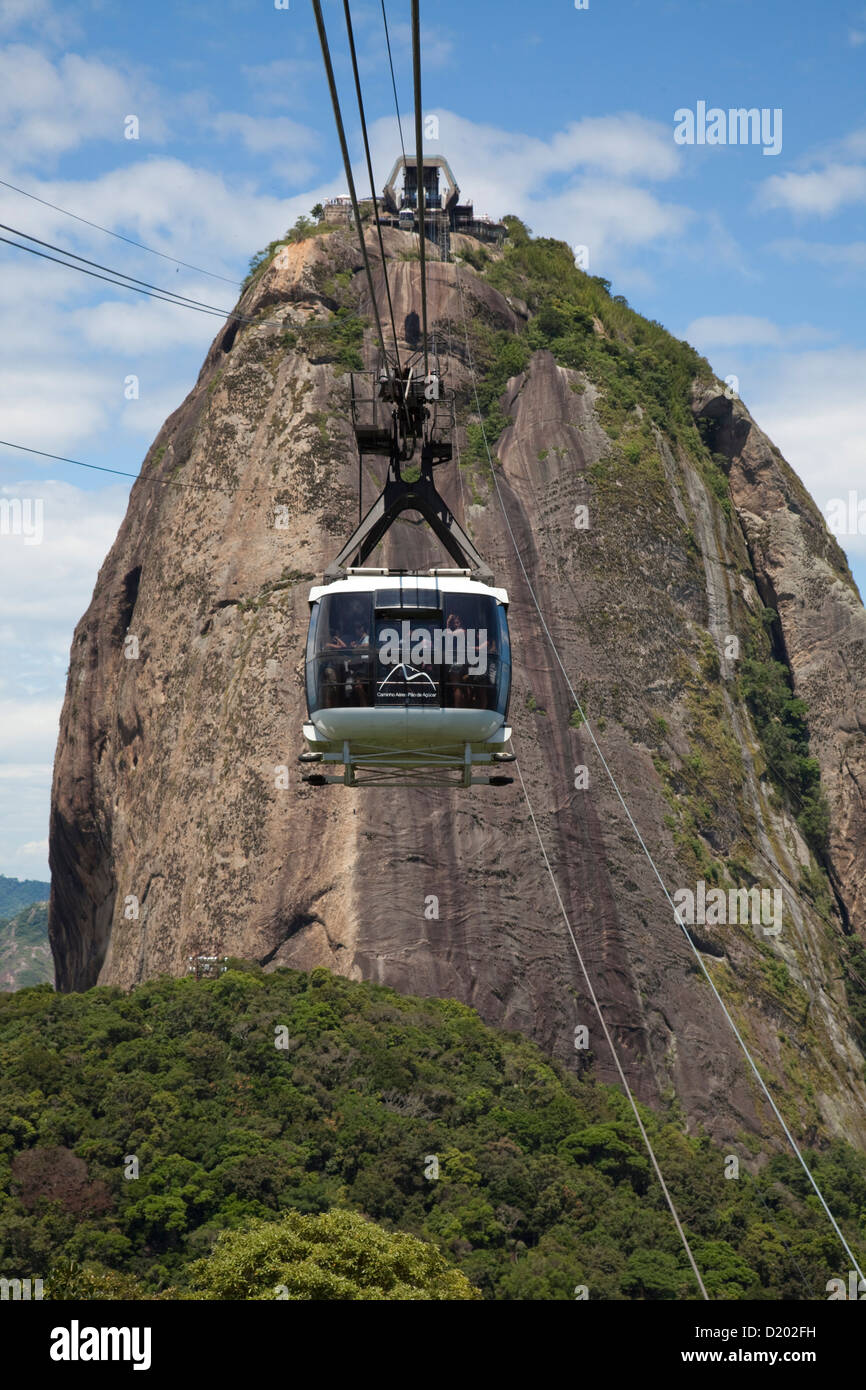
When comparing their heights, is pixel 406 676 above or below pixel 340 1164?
above

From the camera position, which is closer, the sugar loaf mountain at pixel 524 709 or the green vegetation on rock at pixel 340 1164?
the green vegetation on rock at pixel 340 1164

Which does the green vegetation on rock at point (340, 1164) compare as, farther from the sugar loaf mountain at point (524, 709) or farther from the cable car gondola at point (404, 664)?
the cable car gondola at point (404, 664)

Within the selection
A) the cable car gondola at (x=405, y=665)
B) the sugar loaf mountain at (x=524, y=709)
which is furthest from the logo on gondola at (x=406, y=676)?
the sugar loaf mountain at (x=524, y=709)

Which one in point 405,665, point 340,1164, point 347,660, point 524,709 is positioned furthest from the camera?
point 524,709

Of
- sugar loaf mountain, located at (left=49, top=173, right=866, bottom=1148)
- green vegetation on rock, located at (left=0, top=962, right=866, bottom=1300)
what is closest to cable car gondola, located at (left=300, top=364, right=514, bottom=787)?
green vegetation on rock, located at (left=0, top=962, right=866, bottom=1300)

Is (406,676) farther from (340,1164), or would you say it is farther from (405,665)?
(340,1164)

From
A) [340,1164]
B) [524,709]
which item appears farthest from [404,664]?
[524,709]

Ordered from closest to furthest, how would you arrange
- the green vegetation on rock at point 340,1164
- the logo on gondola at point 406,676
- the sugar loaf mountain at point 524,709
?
1. the logo on gondola at point 406,676
2. the green vegetation on rock at point 340,1164
3. the sugar loaf mountain at point 524,709
